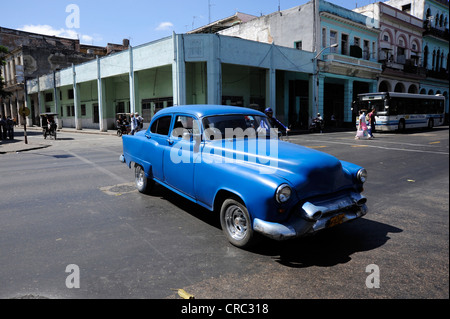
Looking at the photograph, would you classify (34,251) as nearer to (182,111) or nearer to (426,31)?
(182,111)

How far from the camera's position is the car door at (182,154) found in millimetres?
4665

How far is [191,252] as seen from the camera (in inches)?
149

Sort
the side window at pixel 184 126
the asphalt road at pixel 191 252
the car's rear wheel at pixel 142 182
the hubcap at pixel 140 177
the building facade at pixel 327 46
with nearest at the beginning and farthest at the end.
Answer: the asphalt road at pixel 191 252
the side window at pixel 184 126
the car's rear wheel at pixel 142 182
the hubcap at pixel 140 177
the building facade at pixel 327 46

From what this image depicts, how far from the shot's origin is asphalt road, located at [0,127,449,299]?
2.97 metres

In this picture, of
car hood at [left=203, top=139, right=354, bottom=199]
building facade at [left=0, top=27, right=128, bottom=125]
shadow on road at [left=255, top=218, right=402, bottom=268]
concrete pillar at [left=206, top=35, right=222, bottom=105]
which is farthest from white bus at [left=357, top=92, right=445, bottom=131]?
building facade at [left=0, top=27, right=128, bottom=125]

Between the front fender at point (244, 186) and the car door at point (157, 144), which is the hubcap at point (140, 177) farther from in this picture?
the front fender at point (244, 186)

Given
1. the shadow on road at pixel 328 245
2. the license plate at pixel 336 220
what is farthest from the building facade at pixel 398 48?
the license plate at pixel 336 220

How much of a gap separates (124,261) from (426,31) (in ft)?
159

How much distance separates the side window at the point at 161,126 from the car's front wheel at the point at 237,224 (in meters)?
2.15

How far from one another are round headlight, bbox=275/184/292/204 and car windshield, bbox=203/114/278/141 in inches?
60.8

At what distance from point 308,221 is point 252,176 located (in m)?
0.78

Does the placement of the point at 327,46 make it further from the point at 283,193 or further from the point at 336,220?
the point at 283,193
